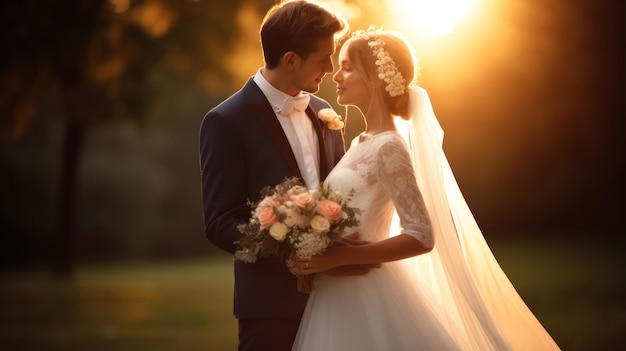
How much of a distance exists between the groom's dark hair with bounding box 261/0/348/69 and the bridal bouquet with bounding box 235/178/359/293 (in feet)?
2.92

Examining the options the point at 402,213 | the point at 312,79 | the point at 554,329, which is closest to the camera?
the point at 402,213

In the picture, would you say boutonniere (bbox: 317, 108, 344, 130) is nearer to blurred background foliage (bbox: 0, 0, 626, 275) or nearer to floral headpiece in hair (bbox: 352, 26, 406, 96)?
floral headpiece in hair (bbox: 352, 26, 406, 96)

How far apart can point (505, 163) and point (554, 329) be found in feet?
28.3

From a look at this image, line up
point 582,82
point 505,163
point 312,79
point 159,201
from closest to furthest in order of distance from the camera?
point 312,79
point 582,82
point 505,163
point 159,201

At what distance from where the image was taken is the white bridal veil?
4512 millimetres

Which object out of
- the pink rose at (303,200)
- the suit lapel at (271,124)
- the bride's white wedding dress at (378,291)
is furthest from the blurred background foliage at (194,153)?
the pink rose at (303,200)

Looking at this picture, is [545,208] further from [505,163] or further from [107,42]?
[107,42]

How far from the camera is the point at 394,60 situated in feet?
14.9

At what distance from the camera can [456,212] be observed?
4.76 meters

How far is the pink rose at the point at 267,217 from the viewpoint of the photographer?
3.89 metres

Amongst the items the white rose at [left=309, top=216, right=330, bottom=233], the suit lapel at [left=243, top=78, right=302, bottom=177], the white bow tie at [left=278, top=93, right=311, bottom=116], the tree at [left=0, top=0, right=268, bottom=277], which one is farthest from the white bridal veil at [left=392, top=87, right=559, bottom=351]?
the tree at [left=0, top=0, right=268, bottom=277]

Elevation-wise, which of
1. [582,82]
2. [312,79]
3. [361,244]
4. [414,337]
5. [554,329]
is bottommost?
[554,329]

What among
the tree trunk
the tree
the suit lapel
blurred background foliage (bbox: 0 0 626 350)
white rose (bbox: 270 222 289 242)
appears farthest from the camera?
the tree trunk

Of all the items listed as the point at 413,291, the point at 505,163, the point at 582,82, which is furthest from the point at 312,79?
the point at 505,163
